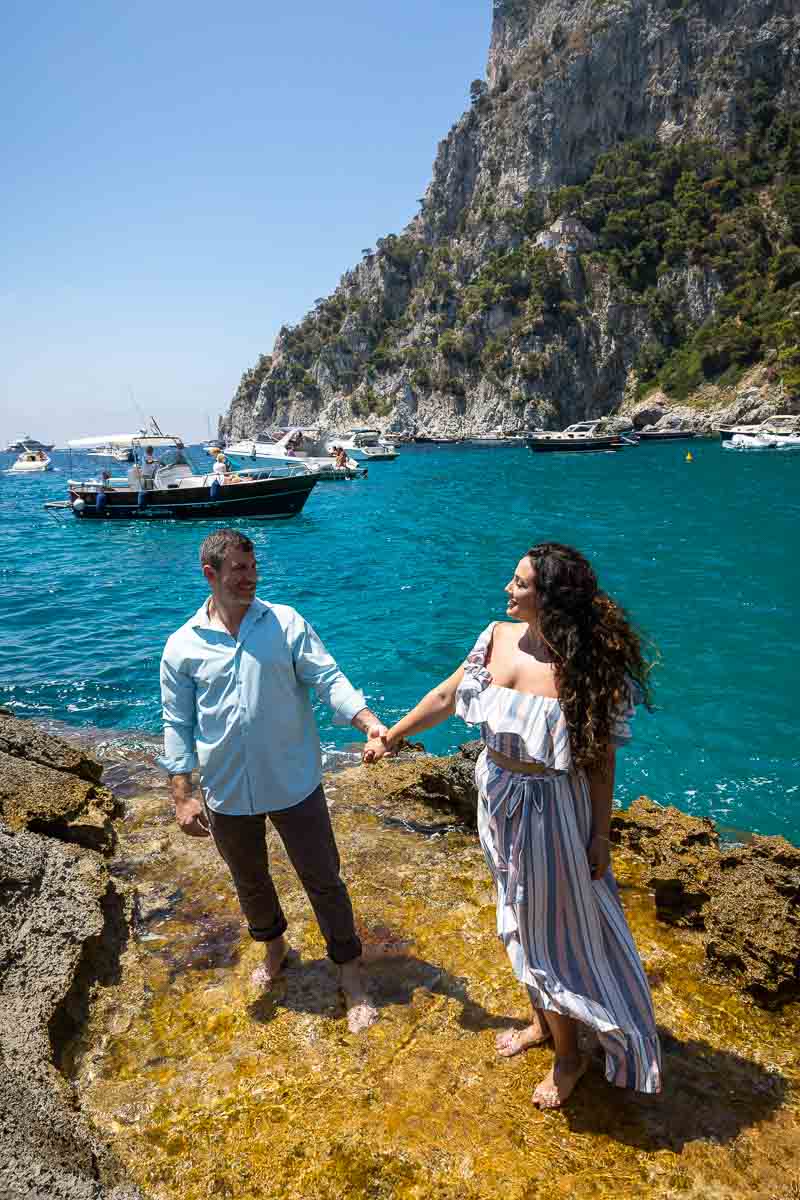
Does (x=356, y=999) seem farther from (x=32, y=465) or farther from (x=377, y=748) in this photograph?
(x=32, y=465)

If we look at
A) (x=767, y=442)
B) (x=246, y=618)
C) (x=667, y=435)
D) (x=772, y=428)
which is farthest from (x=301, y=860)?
(x=667, y=435)

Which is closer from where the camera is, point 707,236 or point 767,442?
point 767,442

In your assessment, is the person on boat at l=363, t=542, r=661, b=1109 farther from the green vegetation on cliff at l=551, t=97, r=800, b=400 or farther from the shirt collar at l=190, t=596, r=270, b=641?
the green vegetation on cliff at l=551, t=97, r=800, b=400

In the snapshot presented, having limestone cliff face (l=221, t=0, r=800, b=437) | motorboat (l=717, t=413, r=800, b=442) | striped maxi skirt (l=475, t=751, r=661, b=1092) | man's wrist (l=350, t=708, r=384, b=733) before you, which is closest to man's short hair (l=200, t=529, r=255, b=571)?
man's wrist (l=350, t=708, r=384, b=733)

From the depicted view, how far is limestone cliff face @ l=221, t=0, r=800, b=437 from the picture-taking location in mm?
85438

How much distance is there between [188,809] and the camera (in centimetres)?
294

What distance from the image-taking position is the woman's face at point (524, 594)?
236cm

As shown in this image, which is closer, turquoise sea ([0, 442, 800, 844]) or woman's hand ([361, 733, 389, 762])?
woman's hand ([361, 733, 389, 762])

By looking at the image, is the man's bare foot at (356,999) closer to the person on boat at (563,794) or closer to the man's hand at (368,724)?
the person on boat at (563,794)

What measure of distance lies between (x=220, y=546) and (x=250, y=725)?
2.39 ft

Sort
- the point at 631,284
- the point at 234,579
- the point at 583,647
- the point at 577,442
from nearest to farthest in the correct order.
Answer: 1. the point at 583,647
2. the point at 234,579
3. the point at 577,442
4. the point at 631,284

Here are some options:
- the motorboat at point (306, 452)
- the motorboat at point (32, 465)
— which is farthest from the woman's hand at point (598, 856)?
the motorboat at point (32, 465)

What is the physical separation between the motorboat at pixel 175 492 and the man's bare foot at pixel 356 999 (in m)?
26.2

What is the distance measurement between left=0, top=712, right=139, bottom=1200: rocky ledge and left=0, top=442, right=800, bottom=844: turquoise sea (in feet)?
10.4
